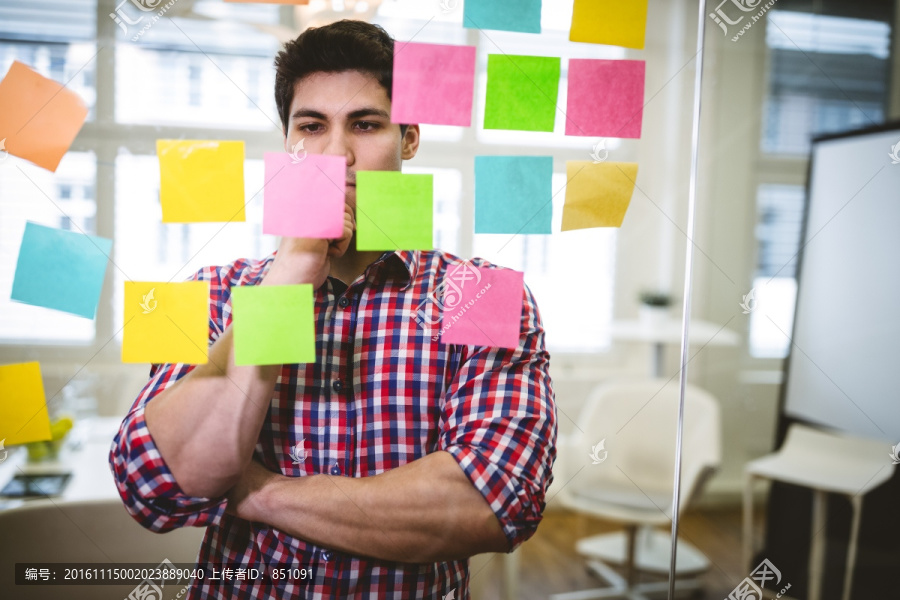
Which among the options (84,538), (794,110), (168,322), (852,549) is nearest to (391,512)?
(168,322)

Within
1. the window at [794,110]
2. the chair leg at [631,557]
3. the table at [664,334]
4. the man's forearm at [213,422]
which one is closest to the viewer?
the man's forearm at [213,422]

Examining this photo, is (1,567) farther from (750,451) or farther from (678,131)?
(678,131)

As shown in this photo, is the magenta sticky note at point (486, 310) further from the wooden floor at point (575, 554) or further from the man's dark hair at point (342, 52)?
the wooden floor at point (575, 554)

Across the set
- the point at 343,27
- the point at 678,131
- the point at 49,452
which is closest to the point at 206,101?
the point at 49,452

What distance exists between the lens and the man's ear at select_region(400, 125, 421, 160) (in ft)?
2.99

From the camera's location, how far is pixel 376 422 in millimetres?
841

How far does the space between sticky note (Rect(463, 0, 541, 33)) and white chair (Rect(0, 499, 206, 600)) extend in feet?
3.25

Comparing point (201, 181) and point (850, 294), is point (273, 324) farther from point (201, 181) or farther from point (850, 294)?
point (850, 294)

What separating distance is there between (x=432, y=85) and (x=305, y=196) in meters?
0.22

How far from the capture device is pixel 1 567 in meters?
1.00

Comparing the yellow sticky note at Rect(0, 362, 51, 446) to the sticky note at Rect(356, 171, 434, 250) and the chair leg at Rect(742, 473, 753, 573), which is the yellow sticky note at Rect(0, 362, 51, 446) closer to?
the sticky note at Rect(356, 171, 434, 250)

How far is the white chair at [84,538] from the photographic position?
3.49ft

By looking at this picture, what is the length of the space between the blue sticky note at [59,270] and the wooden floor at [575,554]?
1.87 metres

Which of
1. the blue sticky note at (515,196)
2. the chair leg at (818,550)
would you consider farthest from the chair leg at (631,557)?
the blue sticky note at (515,196)
